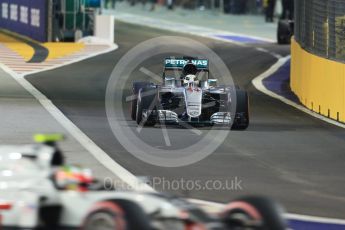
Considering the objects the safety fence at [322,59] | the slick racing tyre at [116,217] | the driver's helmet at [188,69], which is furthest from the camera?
the safety fence at [322,59]

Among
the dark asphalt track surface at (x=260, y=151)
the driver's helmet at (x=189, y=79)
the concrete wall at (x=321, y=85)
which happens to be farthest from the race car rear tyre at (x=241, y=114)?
the concrete wall at (x=321, y=85)

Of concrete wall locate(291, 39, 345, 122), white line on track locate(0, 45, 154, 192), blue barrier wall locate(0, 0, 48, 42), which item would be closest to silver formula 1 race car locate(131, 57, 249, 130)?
white line on track locate(0, 45, 154, 192)

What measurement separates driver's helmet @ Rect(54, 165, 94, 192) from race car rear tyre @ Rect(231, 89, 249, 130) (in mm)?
12971

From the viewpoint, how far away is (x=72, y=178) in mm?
12234

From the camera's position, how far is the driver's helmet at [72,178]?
40.0 ft

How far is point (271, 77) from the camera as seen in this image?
40.3 meters

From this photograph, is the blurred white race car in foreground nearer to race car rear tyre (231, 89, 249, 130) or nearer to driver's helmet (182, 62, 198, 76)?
race car rear tyre (231, 89, 249, 130)

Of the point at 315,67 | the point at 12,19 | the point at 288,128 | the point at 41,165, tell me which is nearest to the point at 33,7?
the point at 12,19

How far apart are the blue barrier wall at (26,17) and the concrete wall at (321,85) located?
20850 mm

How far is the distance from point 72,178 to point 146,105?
43.3 ft

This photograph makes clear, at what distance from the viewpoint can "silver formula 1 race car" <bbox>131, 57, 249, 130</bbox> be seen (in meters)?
25.3

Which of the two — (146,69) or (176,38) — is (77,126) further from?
(176,38)

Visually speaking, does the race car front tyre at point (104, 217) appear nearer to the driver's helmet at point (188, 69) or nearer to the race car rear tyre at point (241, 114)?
the race car rear tyre at point (241, 114)

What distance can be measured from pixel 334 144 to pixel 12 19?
37978mm
